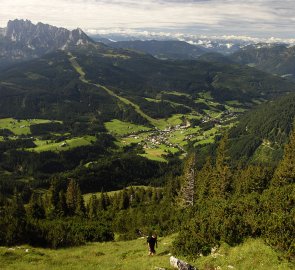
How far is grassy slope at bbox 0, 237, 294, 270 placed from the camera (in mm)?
36500

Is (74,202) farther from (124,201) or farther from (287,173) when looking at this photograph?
(287,173)

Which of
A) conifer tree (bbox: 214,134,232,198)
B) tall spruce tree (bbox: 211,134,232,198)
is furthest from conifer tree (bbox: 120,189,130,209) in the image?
tall spruce tree (bbox: 211,134,232,198)

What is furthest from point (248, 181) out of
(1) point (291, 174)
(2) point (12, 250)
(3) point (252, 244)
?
(2) point (12, 250)

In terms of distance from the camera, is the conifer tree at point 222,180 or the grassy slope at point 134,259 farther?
the conifer tree at point 222,180

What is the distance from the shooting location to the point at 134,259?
140ft

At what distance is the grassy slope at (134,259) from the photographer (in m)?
36.5

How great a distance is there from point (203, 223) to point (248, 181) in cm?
6623

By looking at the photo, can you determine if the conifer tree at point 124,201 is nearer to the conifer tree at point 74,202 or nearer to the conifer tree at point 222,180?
the conifer tree at point 74,202

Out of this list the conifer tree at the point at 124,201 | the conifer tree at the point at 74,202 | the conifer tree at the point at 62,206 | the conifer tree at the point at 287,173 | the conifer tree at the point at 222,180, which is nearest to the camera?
the conifer tree at the point at 287,173

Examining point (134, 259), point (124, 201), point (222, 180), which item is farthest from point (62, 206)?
point (134, 259)

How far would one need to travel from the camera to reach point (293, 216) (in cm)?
4012

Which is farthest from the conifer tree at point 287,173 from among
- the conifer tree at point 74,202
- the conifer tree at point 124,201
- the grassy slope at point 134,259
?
the conifer tree at point 74,202

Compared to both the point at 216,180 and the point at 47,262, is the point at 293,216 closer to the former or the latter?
the point at 47,262

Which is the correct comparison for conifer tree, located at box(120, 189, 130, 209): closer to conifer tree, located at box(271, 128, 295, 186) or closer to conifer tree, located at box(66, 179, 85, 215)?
conifer tree, located at box(66, 179, 85, 215)
